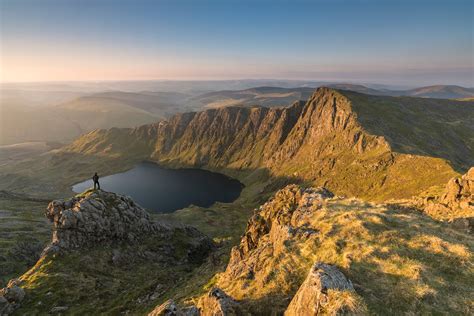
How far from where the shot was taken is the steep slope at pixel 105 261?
46719 millimetres

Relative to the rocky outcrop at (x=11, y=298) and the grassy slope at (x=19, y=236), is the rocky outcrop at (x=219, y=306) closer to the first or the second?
the rocky outcrop at (x=11, y=298)

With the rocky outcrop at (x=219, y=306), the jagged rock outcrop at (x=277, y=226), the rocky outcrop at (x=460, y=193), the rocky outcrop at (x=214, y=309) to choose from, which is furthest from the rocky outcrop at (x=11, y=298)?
the rocky outcrop at (x=460, y=193)

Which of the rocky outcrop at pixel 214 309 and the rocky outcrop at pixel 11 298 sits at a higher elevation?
the rocky outcrop at pixel 214 309

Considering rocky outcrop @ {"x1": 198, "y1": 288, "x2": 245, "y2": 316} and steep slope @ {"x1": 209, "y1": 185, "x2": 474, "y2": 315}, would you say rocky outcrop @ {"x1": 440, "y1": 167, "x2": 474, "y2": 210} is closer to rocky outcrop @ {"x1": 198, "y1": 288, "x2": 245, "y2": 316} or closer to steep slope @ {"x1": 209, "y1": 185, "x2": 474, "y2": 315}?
steep slope @ {"x1": 209, "y1": 185, "x2": 474, "y2": 315}

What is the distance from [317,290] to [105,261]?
53.0 m

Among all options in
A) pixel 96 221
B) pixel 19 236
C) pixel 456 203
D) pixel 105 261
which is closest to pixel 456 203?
pixel 456 203

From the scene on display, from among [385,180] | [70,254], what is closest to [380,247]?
[70,254]

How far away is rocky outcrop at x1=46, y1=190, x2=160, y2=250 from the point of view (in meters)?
61.3

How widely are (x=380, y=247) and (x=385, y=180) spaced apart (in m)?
122

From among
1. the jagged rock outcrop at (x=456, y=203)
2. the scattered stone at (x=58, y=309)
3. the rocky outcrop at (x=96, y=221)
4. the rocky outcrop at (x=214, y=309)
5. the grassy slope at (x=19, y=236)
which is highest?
the jagged rock outcrop at (x=456, y=203)

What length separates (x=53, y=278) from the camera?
166 ft

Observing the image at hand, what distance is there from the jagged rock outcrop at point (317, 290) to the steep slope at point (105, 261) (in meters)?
33.8

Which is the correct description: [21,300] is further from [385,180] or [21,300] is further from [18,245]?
[385,180]

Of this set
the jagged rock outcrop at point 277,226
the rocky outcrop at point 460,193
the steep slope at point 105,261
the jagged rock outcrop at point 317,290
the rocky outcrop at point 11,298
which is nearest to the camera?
the jagged rock outcrop at point 317,290
